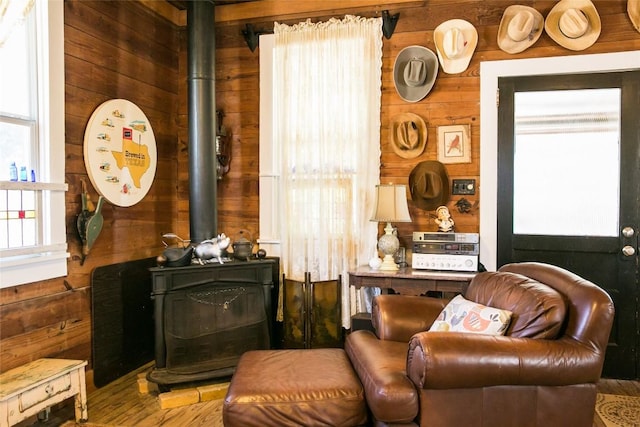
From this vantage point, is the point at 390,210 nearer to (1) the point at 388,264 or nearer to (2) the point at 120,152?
(1) the point at 388,264

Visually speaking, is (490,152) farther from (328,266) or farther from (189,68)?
(189,68)

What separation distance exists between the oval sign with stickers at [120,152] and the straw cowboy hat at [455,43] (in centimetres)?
223

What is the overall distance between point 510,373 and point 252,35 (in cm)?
303

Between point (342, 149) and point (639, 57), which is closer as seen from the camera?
point (639, 57)

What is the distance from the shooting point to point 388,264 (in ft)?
10.1

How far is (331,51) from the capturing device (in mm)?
3406

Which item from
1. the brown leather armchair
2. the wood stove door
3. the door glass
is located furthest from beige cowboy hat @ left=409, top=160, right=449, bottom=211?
the brown leather armchair

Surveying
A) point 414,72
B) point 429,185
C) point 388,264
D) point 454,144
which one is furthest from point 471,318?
point 414,72

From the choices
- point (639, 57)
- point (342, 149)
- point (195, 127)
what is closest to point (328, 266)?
point (342, 149)

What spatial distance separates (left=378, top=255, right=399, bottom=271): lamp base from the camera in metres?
3.05

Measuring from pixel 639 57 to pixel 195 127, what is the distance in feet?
9.87

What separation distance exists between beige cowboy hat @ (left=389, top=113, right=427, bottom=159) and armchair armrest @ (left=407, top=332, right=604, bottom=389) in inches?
72.4

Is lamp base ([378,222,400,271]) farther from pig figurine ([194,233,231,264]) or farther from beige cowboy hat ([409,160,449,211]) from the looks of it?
pig figurine ([194,233,231,264])

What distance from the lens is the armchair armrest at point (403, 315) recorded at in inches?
95.4
